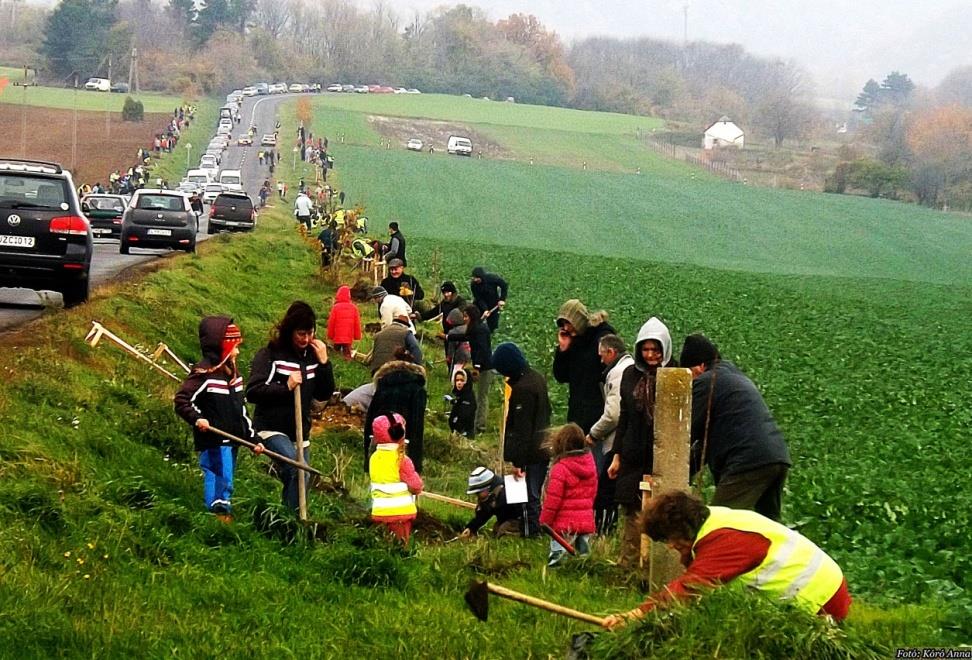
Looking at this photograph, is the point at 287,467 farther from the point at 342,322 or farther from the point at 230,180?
the point at 230,180

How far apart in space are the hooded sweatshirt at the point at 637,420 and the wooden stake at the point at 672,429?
103 cm

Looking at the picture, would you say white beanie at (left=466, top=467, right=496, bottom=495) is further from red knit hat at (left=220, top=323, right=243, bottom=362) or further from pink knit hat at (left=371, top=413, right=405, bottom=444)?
red knit hat at (left=220, top=323, right=243, bottom=362)

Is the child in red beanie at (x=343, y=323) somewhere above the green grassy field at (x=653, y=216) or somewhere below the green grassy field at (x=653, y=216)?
above

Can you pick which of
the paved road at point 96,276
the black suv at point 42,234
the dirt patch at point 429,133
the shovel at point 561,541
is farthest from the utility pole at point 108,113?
the shovel at point 561,541

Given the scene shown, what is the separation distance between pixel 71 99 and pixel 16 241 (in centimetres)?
10799

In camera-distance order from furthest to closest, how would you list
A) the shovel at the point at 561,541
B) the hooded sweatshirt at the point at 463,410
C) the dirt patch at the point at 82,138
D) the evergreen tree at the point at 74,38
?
the evergreen tree at the point at 74,38 → the dirt patch at the point at 82,138 → the hooded sweatshirt at the point at 463,410 → the shovel at the point at 561,541

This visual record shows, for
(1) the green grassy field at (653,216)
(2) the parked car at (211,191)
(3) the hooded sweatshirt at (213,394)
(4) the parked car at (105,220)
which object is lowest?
(1) the green grassy field at (653,216)

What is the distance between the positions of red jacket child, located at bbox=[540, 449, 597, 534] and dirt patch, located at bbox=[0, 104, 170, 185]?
236 ft

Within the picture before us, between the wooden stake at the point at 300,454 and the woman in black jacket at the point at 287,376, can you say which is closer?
the wooden stake at the point at 300,454

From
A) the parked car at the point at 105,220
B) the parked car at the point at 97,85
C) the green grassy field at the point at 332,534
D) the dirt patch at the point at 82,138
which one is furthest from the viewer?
the parked car at the point at 97,85

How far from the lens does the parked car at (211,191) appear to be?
68.6 metres

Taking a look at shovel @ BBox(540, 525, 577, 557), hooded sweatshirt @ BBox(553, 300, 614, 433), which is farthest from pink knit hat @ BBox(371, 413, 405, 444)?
hooded sweatshirt @ BBox(553, 300, 614, 433)

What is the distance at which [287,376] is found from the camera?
33.7 ft

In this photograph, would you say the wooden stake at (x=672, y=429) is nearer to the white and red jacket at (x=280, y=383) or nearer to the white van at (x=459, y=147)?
the white and red jacket at (x=280, y=383)
